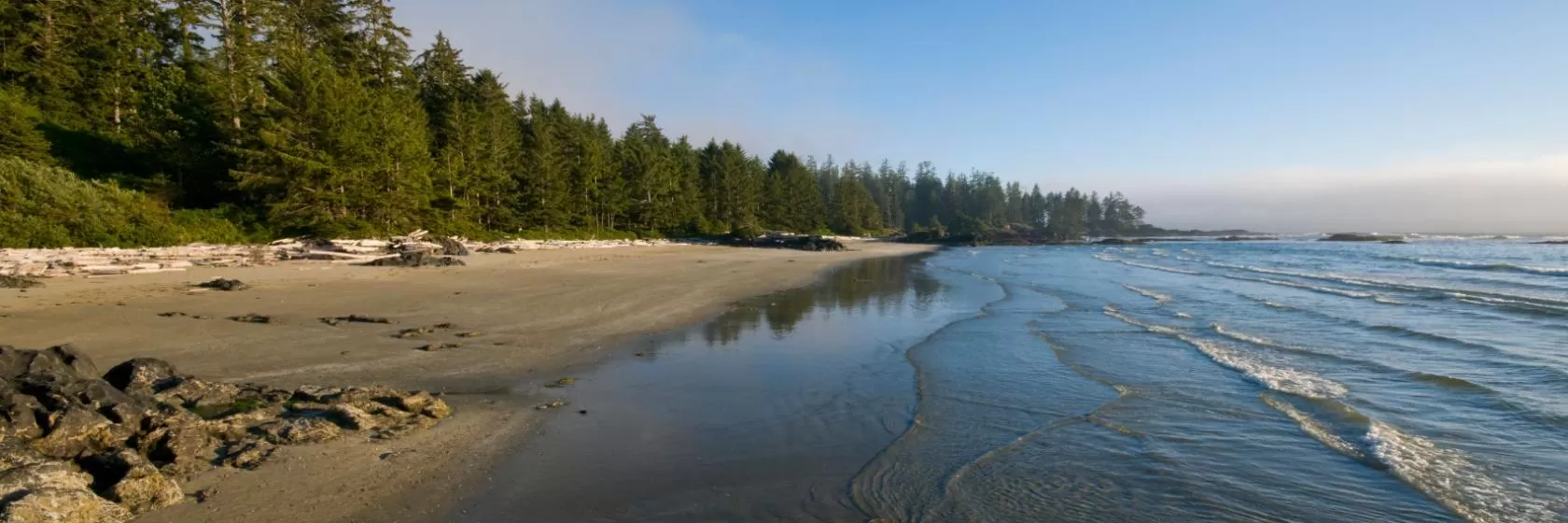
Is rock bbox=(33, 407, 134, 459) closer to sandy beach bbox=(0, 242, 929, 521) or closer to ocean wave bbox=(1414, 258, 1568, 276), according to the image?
sandy beach bbox=(0, 242, 929, 521)

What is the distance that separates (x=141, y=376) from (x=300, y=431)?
205cm

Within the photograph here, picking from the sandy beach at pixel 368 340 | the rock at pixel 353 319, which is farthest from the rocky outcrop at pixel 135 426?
the rock at pixel 353 319

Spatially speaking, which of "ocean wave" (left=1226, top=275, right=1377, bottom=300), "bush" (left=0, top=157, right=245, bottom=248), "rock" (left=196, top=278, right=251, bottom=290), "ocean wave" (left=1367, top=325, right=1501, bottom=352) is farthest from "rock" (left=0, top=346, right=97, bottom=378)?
"ocean wave" (left=1226, top=275, right=1377, bottom=300)

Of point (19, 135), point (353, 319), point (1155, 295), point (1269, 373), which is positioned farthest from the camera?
point (19, 135)

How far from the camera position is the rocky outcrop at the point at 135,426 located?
3.63 meters

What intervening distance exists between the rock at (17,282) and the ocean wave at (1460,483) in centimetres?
2044

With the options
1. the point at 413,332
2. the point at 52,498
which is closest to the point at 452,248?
the point at 413,332

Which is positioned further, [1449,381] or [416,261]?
[416,261]

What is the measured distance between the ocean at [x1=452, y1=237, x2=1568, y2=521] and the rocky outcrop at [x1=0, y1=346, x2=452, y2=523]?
5.41 ft

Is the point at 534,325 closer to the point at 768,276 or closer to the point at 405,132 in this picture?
the point at 768,276

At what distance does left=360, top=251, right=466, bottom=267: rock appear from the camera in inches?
767

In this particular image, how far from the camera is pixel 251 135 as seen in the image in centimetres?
2448

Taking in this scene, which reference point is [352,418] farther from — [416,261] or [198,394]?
[416,261]

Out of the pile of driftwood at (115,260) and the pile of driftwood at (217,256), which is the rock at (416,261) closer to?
the pile of driftwood at (217,256)
